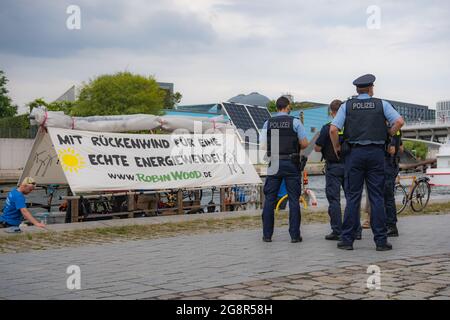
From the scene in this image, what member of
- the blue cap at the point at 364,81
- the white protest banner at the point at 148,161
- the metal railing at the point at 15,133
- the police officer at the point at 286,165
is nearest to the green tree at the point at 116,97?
the metal railing at the point at 15,133

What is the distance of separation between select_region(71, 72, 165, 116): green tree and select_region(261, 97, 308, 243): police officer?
47.9 m

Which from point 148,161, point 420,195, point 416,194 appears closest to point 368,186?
point 148,161

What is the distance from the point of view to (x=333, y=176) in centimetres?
852

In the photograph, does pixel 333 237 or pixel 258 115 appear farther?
→ pixel 258 115

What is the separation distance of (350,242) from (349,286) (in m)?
2.36

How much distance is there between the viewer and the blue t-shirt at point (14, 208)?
10023 millimetres

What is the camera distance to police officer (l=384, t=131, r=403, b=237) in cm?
872

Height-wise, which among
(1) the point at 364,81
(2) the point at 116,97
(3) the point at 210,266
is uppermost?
(2) the point at 116,97

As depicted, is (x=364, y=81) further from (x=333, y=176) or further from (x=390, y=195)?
(x=390, y=195)

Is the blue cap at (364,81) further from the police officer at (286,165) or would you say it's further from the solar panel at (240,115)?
the solar panel at (240,115)

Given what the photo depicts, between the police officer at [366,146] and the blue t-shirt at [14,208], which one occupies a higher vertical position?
the police officer at [366,146]

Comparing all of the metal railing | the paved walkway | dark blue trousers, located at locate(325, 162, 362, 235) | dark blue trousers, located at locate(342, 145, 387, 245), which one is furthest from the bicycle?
the metal railing

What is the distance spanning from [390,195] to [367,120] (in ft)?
7.18

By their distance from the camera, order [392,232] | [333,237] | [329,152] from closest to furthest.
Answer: [333,237], [329,152], [392,232]
